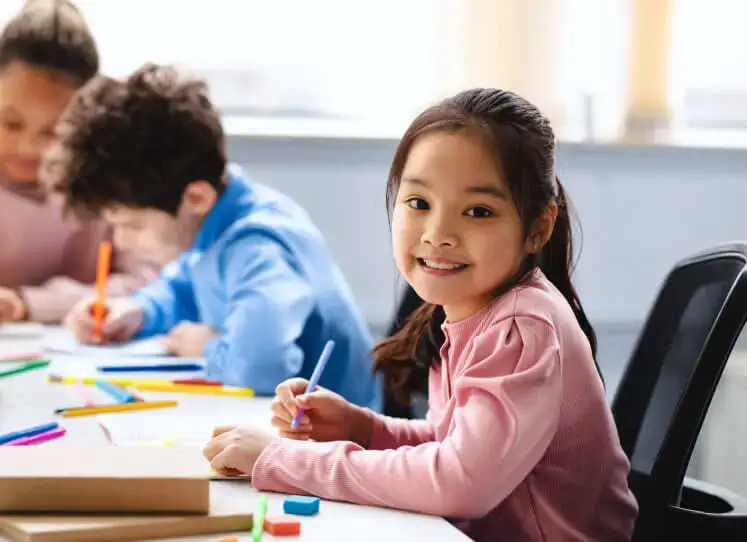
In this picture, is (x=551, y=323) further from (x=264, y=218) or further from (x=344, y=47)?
Result: (x=344, y=47)

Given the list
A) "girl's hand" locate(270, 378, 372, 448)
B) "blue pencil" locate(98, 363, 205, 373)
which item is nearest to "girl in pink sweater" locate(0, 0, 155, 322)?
"blue pencil" locate(98, 363, 205, 373)

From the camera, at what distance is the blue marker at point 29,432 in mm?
1169

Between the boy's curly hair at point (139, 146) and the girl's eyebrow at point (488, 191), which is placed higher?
the girl's eyebrow at point (488, 191)

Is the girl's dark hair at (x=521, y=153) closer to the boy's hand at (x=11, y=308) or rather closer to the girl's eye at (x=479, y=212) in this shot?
the girl's eye at (x=479, y=212)

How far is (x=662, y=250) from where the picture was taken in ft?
9.88

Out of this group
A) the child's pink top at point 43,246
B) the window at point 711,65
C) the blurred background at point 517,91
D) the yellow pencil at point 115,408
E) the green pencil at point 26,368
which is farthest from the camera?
the window at point 711,65

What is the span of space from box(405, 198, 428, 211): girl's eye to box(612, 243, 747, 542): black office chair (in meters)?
0.35

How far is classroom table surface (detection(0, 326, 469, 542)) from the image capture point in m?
0.87

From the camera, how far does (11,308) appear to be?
87.9 inches

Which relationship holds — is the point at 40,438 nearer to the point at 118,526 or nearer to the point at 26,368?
the point at 118,526

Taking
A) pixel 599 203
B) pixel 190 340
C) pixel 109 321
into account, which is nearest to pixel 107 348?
pixel 109 321

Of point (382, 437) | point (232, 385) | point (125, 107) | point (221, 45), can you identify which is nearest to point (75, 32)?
point (221, 45)

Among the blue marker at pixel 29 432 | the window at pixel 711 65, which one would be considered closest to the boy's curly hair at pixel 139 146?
the blue marker at pixel 29 432

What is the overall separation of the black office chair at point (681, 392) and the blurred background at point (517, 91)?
3.96 ft
